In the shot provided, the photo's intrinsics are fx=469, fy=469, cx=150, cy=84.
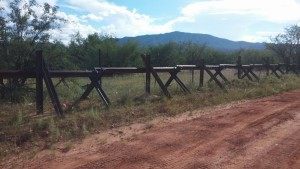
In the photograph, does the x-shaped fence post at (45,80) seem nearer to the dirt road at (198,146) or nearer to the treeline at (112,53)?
the dirt road at (198,146)

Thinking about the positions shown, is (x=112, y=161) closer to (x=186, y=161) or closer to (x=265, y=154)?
(x=186, y=161)

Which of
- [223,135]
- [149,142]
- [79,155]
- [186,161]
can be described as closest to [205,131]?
[223,135]

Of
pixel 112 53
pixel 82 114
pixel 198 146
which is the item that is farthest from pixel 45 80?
pixel 112 53

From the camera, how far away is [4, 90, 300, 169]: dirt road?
23.9 ft

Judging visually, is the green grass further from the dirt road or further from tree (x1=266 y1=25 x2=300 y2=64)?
tree (x1=266 y1=25 x2=300 y2=64)

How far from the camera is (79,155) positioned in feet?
25.3

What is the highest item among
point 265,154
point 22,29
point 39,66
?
point 22,29

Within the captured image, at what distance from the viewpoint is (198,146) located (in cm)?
841

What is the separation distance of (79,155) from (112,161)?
698mm

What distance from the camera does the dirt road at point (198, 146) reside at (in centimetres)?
727

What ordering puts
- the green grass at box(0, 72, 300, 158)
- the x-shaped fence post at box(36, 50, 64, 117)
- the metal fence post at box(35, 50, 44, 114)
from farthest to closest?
the metal fence post at box(35, 50, 44, 114), the x-shaped fence post at box(36, 50, 64, 117), the green grass at box(0, 72, 300, 158)

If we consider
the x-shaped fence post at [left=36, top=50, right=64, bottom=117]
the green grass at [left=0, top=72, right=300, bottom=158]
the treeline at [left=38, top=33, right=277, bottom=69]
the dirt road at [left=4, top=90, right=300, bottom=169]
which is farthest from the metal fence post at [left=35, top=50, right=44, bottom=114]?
the treeline at [left=38, top=33, right=277, bottom=69]

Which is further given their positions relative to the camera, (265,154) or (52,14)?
(52,14)

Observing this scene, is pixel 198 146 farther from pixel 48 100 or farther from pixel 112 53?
pixel 112 53
